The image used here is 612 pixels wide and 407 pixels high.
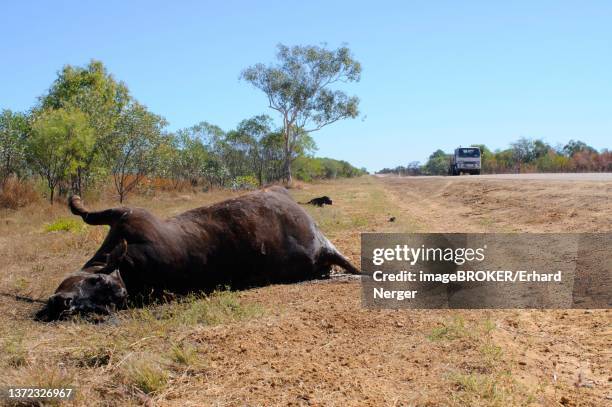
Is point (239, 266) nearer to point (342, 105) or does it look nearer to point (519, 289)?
point (519, 289)

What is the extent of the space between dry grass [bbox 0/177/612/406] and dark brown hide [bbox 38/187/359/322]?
0.27 metres

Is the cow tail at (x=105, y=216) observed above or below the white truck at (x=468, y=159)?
below

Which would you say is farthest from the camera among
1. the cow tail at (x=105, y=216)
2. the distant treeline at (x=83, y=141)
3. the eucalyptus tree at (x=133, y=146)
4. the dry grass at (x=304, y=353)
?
the eucalyptus tree at (x=133, y=146)

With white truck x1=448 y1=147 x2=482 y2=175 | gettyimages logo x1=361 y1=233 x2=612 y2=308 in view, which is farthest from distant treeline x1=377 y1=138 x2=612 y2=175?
gettyimages logo x1=361 y1=233 x2=612 y2=308

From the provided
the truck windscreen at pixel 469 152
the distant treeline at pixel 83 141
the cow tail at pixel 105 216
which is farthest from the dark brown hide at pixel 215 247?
the truck windscreen at pixel 469 152

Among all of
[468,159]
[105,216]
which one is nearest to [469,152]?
[468,159]

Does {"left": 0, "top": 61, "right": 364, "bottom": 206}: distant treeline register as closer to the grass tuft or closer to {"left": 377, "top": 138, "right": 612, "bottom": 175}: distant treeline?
the grass tuft

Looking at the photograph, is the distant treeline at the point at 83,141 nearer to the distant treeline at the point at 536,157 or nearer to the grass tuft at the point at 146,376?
the grass tuft at the point at 146,376

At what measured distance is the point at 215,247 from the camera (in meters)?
5.30

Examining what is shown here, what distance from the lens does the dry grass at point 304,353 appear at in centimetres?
306

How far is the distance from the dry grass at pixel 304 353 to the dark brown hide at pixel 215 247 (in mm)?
274

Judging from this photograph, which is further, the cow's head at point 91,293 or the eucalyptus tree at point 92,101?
the eucalyptus tree at point 92,101

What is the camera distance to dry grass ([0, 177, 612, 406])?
3064 millimetres

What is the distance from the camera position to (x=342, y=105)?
1689 inches
